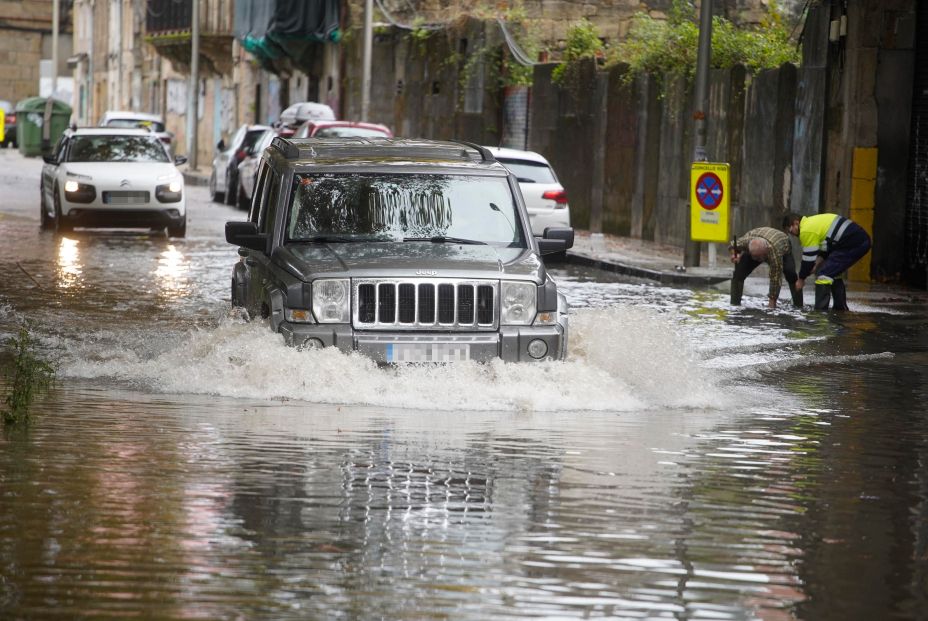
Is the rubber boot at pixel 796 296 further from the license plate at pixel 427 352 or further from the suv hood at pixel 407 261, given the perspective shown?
the license plate at pixel 427 352

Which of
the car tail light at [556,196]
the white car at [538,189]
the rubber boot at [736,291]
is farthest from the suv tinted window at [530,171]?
the rubber boot at [736,291]

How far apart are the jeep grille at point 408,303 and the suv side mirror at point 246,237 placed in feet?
3.81

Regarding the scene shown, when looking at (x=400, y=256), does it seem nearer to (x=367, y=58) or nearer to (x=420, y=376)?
(x=420, y=376)

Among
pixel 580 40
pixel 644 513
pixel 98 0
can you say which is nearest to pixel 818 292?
pixel 644 513

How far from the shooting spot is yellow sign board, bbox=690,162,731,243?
71.4 feet

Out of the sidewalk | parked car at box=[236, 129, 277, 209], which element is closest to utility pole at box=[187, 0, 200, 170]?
parked car at box=[236, 129, 277, 209]

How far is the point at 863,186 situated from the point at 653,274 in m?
2.76

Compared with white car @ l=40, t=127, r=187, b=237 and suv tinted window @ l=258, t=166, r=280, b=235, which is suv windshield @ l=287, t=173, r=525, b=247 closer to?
suv tinted window @ l=258, t=166, r=280, b=235

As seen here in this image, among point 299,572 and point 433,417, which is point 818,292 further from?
point 299,572

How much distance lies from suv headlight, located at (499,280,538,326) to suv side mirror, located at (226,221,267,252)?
175cm

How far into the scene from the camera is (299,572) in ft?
20.0

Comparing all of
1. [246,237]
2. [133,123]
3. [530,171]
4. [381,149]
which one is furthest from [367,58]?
[246,237]

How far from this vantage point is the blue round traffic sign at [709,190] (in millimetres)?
21781

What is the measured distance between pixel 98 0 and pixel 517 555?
7910 centimetres
